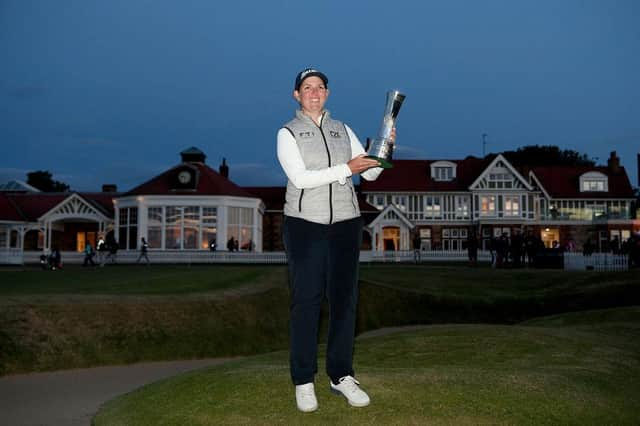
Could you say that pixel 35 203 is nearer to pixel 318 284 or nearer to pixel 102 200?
pixel 102 200

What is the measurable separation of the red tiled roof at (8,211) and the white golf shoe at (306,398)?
43587 mm

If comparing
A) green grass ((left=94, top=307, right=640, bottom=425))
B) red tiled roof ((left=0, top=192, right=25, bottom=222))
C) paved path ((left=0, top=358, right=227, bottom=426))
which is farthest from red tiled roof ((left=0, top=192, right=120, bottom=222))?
green grass ((left=94, top=307, right=640, bottom=425))

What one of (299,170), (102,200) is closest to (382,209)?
(102,200)

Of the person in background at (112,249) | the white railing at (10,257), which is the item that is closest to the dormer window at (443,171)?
the person in background at (112,249)

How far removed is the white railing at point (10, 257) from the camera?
37.8 metres

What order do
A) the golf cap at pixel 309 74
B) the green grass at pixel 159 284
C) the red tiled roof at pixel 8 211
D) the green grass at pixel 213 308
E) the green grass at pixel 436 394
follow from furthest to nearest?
the red tiled roof at pixel 8 211 < the green grass at pixel 159 284 < the green grass at pixel 213 308 < the golf cap at pixel 309 74 < the green grass at pixel 436 394

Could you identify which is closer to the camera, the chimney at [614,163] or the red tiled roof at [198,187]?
the red tiled roof at [198,187]

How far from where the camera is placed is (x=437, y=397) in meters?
5.34

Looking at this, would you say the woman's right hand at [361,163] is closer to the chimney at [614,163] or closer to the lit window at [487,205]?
the lit window at [487,205]

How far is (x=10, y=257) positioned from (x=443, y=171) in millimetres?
36512

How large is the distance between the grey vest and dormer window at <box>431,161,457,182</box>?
52.5 meters

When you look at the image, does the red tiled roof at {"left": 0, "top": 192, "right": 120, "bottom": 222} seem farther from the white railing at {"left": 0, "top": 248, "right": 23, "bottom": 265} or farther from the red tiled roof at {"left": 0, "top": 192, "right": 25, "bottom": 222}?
the white railing at {"left": 0, "top": 248, "right": 23, "bottom": 265}

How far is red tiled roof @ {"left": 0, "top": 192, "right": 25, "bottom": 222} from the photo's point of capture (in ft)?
142

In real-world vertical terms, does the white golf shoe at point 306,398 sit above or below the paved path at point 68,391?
above
